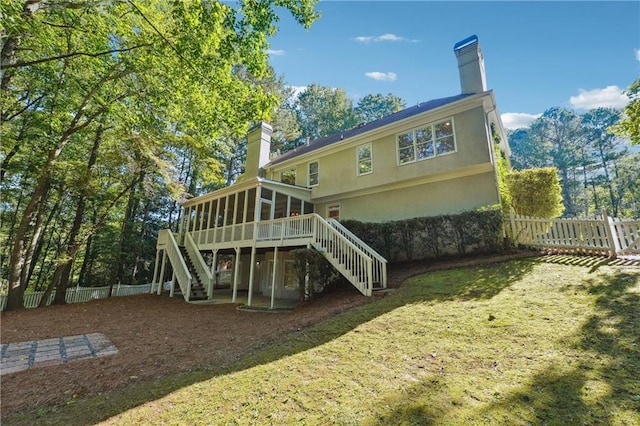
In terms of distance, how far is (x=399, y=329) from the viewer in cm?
512

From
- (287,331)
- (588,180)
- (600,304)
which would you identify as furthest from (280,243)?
(588,180)

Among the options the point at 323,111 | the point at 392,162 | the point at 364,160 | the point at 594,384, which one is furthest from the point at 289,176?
the point at 323,111

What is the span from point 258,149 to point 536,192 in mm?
16146

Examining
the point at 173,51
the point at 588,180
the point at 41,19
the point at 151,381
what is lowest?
the point at 151,381

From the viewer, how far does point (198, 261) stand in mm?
14773

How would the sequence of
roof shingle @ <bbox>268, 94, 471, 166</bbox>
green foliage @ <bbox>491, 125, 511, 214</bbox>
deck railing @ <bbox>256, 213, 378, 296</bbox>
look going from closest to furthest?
deck railing @ <bbox>256, 213, 378, 296</bbox> → green foliage @ <bbox>491, 125, 511, 214</bbox> → roof shingle @ <bbox>268, 94, 471, 166</bbox>

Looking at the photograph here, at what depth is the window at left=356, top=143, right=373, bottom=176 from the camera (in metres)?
14.5

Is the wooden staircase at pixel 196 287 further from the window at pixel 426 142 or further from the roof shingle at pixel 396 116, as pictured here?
the window at pixel 426 142

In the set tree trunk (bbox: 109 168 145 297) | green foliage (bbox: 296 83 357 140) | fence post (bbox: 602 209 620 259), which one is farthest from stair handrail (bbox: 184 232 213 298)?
green foliage (bbox: 296 83 357 140)

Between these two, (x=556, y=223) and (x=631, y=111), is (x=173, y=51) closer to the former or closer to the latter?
(x=556, y=223)

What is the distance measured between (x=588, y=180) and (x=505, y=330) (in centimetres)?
4136

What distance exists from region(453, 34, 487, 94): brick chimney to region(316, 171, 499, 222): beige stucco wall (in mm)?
4444

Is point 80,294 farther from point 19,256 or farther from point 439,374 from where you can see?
point 439,374

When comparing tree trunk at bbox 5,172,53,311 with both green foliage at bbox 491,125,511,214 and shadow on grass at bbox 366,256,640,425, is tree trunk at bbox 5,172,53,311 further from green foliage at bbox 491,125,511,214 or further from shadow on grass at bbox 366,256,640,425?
green foliage at bbox 491,125,511,214
